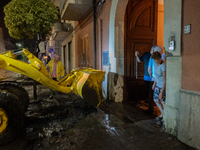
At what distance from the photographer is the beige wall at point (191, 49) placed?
2.72 metres

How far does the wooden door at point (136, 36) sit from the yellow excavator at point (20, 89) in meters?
2.07

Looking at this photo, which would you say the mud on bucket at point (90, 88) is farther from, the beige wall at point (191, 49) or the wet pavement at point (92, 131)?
the beige wall at point (191, 49)

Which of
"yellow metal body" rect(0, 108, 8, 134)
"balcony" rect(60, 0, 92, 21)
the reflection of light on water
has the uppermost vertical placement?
"balcony" rect(60, 0, 92, 21)

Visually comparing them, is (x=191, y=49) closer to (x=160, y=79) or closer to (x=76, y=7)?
(x=160, y=79)

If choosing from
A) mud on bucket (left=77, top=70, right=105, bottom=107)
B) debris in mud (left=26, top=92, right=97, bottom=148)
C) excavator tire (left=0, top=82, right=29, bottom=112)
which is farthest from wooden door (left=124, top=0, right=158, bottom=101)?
excavator tire (left=0, top=82, right=29, bottom=112)

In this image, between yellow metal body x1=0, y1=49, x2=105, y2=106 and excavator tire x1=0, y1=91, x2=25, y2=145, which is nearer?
excavator tire x1=0, y1=91, x2=25, y2=145

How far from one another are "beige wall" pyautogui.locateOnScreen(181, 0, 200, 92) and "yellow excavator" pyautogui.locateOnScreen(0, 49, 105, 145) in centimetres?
196

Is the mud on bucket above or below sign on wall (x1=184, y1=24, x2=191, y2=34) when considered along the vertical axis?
below

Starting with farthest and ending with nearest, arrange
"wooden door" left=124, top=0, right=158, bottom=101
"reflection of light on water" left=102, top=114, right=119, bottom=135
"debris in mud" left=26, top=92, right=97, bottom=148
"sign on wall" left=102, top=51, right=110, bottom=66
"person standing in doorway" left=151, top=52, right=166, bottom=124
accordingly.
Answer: "sign on wall" left=102, top=51, right=110, bottom=66, "wooden door" left=124, top=0, right=158, bottom=101, "person standing in doorway" left=151, top=52, right=166, bottom=124, "reflection of light on water" left=102, top=114, right=119, bottom=135, "debris in mud" left=26, top=92, right=97, bottom=148

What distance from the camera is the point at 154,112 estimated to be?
4.85 meters

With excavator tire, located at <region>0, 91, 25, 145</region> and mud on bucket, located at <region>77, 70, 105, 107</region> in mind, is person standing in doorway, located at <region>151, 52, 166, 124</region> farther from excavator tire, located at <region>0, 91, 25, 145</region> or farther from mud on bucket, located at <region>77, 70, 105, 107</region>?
excavator tire, located at <region>0, 91, 25, 145</region>

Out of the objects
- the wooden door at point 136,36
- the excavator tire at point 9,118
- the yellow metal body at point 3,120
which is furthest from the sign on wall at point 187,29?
the yellow metal body at point 3,120

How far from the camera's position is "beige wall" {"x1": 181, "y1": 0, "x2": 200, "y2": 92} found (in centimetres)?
272

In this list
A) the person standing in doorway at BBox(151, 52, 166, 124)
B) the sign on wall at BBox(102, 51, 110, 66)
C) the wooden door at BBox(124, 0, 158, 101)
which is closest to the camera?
the person standing in doorway at BBox(151, 52, 166, 124)
